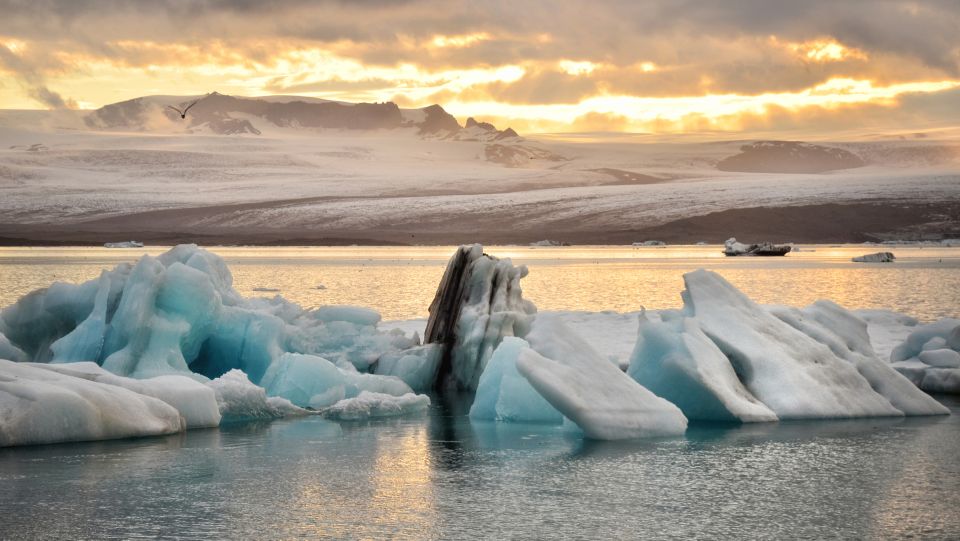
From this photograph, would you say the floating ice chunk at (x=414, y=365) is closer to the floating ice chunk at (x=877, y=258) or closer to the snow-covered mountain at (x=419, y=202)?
the floating ice chunk at (x=877, y=258)

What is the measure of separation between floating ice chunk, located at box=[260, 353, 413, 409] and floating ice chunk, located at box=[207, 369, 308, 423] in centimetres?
68

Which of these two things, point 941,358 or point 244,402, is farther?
point 941,358

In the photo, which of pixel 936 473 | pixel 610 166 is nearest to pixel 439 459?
pixel 936 473

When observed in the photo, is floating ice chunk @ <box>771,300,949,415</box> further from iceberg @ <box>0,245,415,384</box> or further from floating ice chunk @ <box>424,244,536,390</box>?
iceberg @ <box>0,245,415,384</box>

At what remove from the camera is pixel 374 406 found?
13586 mm

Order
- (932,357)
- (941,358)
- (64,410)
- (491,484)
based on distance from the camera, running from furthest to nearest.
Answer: (932,357) < (941,358) < (64,410) < (491,484)

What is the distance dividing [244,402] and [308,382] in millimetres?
1333

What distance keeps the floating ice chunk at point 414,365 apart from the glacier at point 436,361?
2 cm

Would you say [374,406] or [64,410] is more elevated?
[64,410]

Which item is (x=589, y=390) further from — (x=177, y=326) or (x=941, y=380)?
(x=941, y=380)

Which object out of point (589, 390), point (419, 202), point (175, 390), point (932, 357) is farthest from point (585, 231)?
point (589, 390)

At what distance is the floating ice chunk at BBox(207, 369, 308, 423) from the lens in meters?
12.9

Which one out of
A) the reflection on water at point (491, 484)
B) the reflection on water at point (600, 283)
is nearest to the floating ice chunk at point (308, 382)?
the reflection on water at point (491, 484)

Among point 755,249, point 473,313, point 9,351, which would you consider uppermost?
point 473,313
